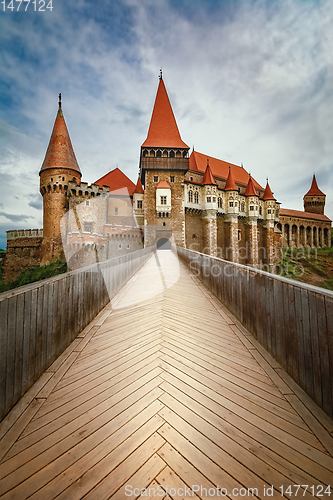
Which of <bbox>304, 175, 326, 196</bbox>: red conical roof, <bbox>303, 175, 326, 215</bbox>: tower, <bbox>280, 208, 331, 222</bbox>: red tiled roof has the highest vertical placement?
<bbox>304, 175, 326, 196</bbox>: red conical roof

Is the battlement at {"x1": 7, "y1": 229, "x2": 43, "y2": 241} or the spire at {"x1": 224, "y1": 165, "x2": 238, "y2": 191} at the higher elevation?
the spire at {"x1": 224, "y1": 165, "x2": 238, "y2": 191}

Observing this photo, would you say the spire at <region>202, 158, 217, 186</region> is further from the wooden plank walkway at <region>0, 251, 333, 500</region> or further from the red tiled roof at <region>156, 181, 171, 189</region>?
the wooden plank walkway at <region>0, 251, 333, 500</region>

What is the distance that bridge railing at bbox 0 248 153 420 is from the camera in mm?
2145

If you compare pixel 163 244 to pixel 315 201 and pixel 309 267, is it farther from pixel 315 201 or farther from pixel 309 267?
pixel 315 201

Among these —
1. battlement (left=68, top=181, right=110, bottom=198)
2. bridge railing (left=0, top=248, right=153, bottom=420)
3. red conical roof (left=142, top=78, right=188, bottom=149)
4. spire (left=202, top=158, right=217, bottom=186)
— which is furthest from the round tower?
bridge railing (left=0, top=248, right=153, bottom=420)

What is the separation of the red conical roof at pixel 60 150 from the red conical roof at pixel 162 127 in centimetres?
910

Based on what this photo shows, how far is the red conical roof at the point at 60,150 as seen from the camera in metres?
27.6

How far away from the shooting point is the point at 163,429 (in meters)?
1.85

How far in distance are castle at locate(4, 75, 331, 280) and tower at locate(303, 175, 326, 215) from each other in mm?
23291

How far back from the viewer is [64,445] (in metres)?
1.75

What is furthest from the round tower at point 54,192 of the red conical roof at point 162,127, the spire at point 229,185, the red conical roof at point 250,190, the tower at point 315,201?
the tower at point 315,201

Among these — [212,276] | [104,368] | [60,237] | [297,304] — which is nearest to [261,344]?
[297,304]

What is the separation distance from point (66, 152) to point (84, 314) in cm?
2903

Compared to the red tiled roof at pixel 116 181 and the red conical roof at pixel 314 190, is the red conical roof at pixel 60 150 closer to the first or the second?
the red tiled roof at pixel 116 181
